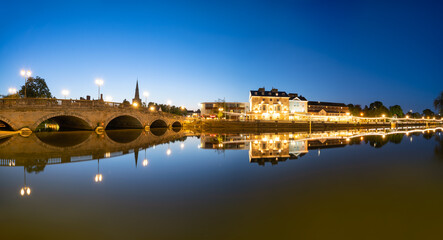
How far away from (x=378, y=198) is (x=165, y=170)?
8408 mm

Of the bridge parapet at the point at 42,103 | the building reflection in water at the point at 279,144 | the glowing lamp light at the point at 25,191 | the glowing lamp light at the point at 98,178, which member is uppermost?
the bridge parapet at the point at 42,103

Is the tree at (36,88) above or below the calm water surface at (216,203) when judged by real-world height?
above

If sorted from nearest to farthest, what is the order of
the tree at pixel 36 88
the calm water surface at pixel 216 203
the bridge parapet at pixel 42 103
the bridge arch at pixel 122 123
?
the calm water surface at pixel 216 203 → the bridge parapet at pixel 42 103 → the bridge arch at pixel 122 123 → the tree at pixel 36 88

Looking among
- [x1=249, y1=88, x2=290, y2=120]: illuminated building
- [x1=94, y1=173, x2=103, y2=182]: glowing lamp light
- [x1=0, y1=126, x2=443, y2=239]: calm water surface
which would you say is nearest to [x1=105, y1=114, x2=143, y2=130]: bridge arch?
[x1=0, y1=126, x2=443, y2=239]: calm water surface

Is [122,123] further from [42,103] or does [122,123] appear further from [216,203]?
[216,203]

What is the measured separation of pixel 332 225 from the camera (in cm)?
505

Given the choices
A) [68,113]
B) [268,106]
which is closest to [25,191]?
[68,113]

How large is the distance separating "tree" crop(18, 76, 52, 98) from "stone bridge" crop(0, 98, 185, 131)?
20.1 metres

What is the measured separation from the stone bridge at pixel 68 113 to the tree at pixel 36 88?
2008 cm

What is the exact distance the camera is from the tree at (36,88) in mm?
54312

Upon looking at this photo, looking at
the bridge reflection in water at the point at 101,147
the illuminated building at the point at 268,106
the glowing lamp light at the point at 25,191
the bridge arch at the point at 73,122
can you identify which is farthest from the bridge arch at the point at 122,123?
the illuminated building at the point at 268,106

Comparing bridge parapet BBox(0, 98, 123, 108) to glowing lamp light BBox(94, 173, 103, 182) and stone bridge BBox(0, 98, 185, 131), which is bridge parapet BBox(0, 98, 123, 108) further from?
glowing lamp light BBox(94, 173, 103, 182)

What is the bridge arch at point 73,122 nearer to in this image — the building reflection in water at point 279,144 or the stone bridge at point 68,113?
the stone bridge at point 68,113

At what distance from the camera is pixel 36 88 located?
55406 mm
